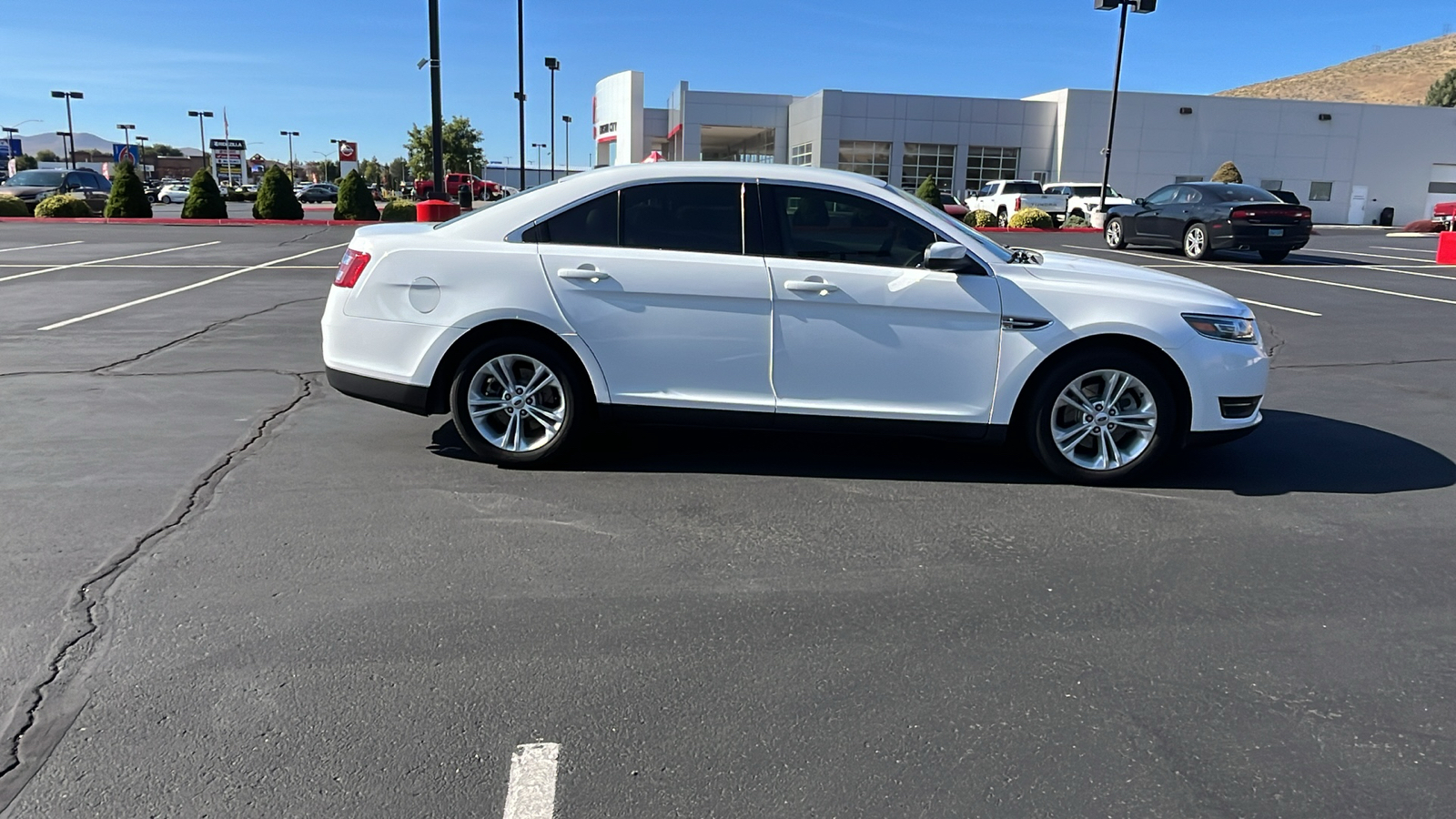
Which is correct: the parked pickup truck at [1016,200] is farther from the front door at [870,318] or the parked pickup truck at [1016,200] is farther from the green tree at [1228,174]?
the front door at [870,318]

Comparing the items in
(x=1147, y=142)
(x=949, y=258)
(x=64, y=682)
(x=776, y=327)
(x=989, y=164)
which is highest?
(x=1147, y=142)

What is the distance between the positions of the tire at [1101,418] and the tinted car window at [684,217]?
181cm

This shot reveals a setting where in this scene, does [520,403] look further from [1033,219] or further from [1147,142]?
[1147,142]

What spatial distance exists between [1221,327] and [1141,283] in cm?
46

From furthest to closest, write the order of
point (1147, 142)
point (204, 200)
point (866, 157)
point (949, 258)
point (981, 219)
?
point (866, 157), point (1147, 142), point (981, 219), point (204, 200), point (949, 258)

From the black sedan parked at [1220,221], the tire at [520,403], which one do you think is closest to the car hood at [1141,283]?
the tire at [520,403]

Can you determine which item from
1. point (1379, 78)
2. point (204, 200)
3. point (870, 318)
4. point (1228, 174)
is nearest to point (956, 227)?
point (870, 318)

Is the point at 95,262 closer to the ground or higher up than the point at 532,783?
higher up

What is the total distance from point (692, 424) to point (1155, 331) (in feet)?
7.96

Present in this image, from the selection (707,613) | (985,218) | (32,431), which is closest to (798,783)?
(707,613)

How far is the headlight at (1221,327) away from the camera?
5.37m

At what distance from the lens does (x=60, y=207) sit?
28.5 m

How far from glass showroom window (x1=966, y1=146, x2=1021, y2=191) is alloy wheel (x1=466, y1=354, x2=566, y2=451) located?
165ft

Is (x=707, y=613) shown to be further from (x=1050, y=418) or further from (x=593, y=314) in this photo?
(x=1050, y=418)
